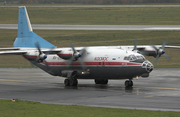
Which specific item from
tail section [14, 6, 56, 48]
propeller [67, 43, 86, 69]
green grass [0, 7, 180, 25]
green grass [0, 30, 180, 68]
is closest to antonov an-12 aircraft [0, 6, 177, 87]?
propeller [67, 43, 86, 69]

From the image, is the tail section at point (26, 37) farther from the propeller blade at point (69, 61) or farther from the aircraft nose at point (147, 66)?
the aircraft nose at point (147, 66)

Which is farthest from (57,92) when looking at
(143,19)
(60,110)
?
(143,19)

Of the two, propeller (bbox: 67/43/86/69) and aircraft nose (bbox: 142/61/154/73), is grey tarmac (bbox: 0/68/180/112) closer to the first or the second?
aircraft nose (bbox: 142/61/154/73)

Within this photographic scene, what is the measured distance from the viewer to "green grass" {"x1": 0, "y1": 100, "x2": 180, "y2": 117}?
1894 centimetres

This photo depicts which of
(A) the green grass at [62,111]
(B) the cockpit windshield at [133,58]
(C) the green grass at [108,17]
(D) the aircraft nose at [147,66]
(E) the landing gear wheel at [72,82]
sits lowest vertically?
(A) the green grass at [62,111]

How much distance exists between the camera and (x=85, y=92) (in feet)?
96.0

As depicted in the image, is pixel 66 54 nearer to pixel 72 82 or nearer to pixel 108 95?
pixel 72 82

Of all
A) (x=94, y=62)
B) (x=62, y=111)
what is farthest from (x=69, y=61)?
(x=62, y=111)

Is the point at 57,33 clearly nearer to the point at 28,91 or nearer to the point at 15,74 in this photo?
the point at 15,74

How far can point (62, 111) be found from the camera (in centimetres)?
2006

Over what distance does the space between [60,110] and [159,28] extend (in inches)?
2472

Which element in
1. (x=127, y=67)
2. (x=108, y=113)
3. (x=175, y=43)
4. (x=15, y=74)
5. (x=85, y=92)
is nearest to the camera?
(x=108, y=113)

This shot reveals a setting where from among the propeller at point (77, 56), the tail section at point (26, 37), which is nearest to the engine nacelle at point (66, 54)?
the propeller at point (77, 56)

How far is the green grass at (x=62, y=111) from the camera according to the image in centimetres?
1894
